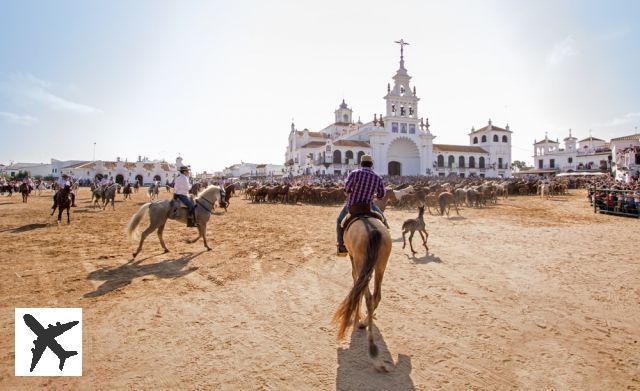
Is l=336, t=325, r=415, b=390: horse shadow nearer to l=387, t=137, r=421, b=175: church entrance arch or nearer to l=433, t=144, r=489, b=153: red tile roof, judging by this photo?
l=387, t=137, r=421, b=175: church entrance arch

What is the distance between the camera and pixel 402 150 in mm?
61781

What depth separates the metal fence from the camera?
15.5 meters

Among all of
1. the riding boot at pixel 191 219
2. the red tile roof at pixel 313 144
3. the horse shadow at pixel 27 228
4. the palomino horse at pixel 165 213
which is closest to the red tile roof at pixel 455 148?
the red tile roof at pixel 313 144

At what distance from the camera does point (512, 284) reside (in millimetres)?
6270

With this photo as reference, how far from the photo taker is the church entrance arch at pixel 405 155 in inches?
2405

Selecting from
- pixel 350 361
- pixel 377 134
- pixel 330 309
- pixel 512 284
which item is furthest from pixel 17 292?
pixel 377 134

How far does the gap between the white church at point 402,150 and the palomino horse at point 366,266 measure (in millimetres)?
51507

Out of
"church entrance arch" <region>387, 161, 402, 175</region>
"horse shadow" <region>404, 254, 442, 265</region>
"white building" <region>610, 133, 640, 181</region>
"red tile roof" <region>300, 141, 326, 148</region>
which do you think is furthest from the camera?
"red tile roof" <region>300, 141, 326, 148</region>

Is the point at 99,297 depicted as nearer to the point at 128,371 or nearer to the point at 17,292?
the point at 17,292

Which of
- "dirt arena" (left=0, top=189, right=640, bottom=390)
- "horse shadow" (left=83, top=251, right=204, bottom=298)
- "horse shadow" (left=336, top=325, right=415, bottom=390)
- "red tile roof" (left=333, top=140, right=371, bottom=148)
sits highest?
"red tile roof" (left=333, top=140, right=371, bottom=148)

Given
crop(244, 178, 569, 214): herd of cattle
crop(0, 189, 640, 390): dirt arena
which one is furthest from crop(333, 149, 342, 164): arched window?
crop(0, 189, 640, 390): dirt arena

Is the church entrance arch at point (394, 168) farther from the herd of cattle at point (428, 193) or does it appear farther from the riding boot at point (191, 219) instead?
the riding boot at point (191, 219)

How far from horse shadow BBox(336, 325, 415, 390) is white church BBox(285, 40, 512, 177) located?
5191cm

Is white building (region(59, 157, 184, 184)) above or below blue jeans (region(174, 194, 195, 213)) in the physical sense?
above
